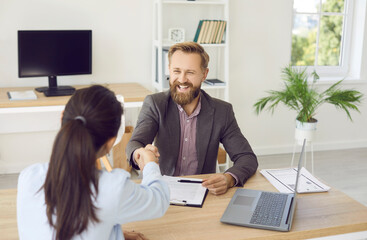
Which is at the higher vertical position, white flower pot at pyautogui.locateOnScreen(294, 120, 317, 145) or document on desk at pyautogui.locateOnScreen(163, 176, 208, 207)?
document on desk at pyautogui.locateOnScreen(163, 176, 208, 207)

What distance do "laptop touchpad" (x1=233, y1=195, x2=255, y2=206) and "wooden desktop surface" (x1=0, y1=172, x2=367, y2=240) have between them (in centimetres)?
4

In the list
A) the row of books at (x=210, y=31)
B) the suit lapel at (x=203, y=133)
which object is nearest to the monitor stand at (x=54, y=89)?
the row of books at (x=210, y=31)

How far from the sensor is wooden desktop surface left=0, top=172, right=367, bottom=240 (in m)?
1.40

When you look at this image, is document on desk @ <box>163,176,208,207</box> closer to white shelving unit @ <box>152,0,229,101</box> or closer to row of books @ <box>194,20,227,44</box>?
white shelving unit @ <box>152,0,229,101</box>

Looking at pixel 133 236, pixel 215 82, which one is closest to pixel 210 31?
pixel 215 82

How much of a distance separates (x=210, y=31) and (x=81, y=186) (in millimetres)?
2863

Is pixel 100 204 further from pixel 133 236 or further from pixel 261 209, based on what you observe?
pixel 261 209


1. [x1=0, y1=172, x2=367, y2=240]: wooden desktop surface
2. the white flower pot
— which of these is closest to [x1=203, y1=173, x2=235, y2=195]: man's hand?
[x1=0, y1=172, x2=367, y2=240]: wooden desktop surface

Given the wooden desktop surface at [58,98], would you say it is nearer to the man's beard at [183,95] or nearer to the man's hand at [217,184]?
the man's beard at [183,95]

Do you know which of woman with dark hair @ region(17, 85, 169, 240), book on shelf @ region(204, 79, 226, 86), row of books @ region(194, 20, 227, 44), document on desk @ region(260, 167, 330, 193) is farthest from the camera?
book on shelf @ region(204, 79, 226, 86)

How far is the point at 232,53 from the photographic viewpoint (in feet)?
13.7

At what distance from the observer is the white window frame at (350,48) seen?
4.49m

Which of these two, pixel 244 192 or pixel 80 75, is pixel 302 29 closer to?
pixel 80 75

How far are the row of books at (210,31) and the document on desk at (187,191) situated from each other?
2137 millimetres
